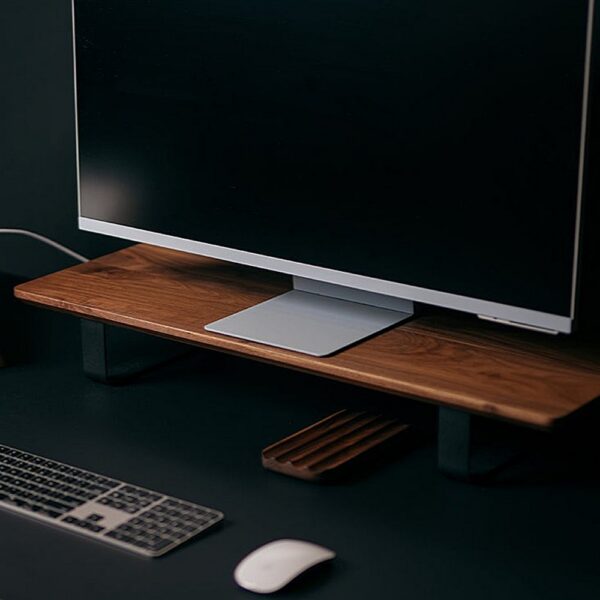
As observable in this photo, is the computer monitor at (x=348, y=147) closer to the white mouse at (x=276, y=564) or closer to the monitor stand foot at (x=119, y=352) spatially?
the monitor stand foot at (x=119, y=352)

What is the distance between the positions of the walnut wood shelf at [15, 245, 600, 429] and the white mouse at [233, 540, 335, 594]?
0.22 meters

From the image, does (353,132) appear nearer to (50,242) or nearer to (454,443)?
(454,443)

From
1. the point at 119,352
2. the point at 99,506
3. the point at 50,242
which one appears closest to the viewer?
the point at 99,506

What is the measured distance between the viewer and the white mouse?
4.21ft

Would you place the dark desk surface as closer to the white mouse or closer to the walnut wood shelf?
the white mouse

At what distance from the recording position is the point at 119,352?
194cm

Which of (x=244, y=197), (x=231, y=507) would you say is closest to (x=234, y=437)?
(x=231, y=507)

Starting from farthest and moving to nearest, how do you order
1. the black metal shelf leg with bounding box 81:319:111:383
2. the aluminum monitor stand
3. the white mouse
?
1. the black metal shelf leg with bounding box 81:319:111:383
2. the aluminum monitor stand
3. the white mouse

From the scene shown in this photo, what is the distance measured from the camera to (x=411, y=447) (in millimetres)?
1633

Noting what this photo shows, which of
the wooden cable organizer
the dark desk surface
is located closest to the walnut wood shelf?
the wooden cable organizer

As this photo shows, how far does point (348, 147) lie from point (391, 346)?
0.23m

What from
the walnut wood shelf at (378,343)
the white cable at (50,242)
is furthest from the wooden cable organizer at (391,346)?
the white cable at (50,242)

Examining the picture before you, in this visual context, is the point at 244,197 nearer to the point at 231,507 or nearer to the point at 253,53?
the point at 253,53

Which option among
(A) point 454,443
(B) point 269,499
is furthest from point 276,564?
(A) point 454,443
